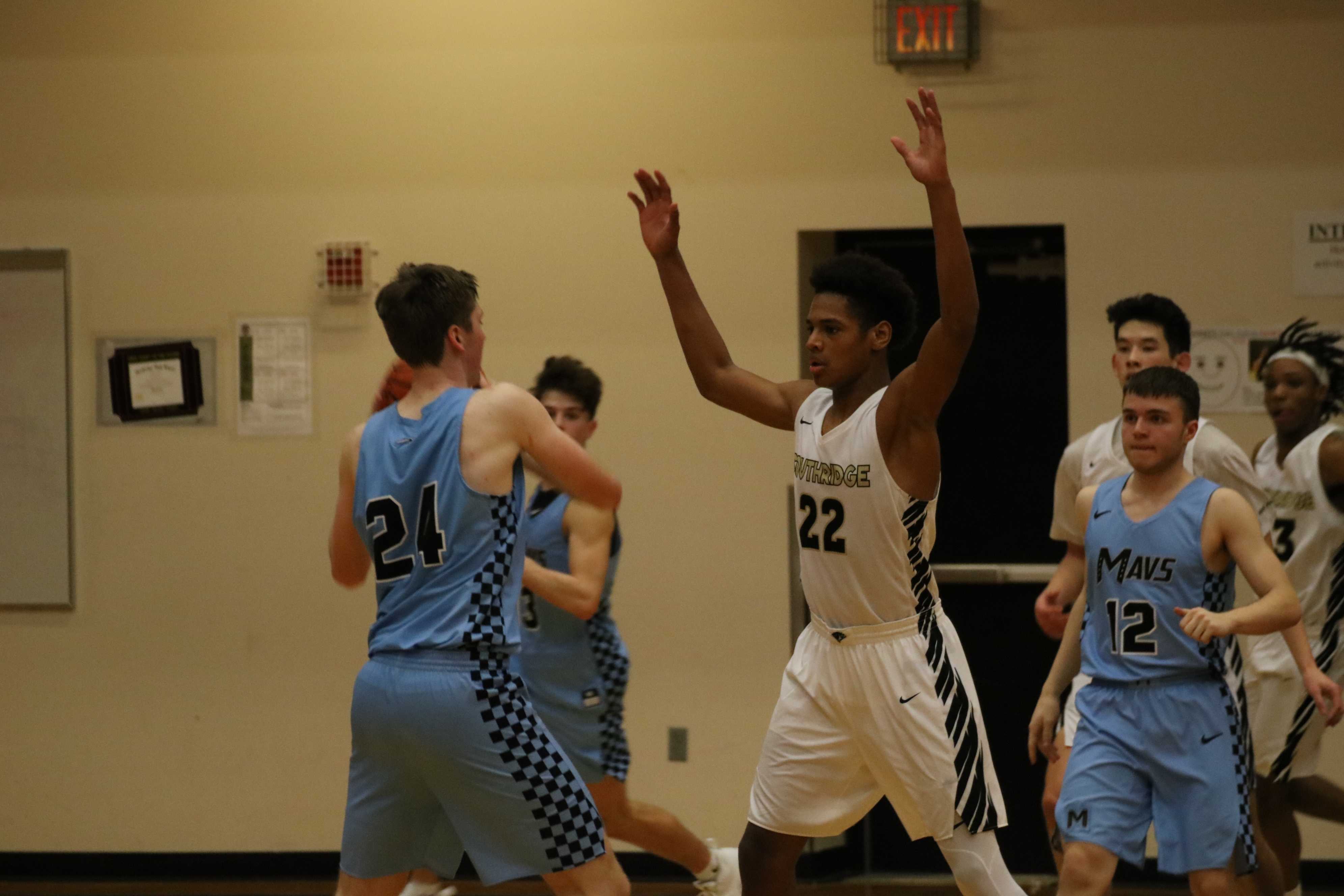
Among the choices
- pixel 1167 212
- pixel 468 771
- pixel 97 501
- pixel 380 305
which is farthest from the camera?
pixel 97 501

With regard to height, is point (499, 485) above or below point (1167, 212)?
below

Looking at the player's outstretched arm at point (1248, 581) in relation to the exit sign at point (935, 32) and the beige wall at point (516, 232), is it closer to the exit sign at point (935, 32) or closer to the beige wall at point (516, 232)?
the beige wall at point (516, 232)

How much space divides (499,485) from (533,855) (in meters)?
0.76

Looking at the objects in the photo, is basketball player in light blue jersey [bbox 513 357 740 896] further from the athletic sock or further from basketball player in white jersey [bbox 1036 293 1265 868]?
basketball player in white jersey [bbox 1036 293 1265 868]

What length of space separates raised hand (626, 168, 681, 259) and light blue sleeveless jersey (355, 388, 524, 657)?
2.56 feet

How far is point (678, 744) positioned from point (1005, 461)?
1.78 metres

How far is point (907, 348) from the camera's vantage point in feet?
21.0

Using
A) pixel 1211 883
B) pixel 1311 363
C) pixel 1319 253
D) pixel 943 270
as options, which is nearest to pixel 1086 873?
pixel 1211 883

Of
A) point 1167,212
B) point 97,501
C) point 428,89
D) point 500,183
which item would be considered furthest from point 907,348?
point 97,501

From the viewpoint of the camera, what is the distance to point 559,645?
15.0ft

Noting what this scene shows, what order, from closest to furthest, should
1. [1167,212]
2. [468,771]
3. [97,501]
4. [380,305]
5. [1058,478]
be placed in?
[468,771] → [380,305] → [1058,478] → [1167,212] → [97,501]

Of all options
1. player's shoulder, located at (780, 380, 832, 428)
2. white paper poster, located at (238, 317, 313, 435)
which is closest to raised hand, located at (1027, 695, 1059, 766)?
player's shoulder, located at (780, 380, 832, 428)

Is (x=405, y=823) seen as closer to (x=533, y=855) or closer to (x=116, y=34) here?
(x=533, y=855)

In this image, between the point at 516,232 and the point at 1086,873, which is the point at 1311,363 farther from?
the point at 516,232
